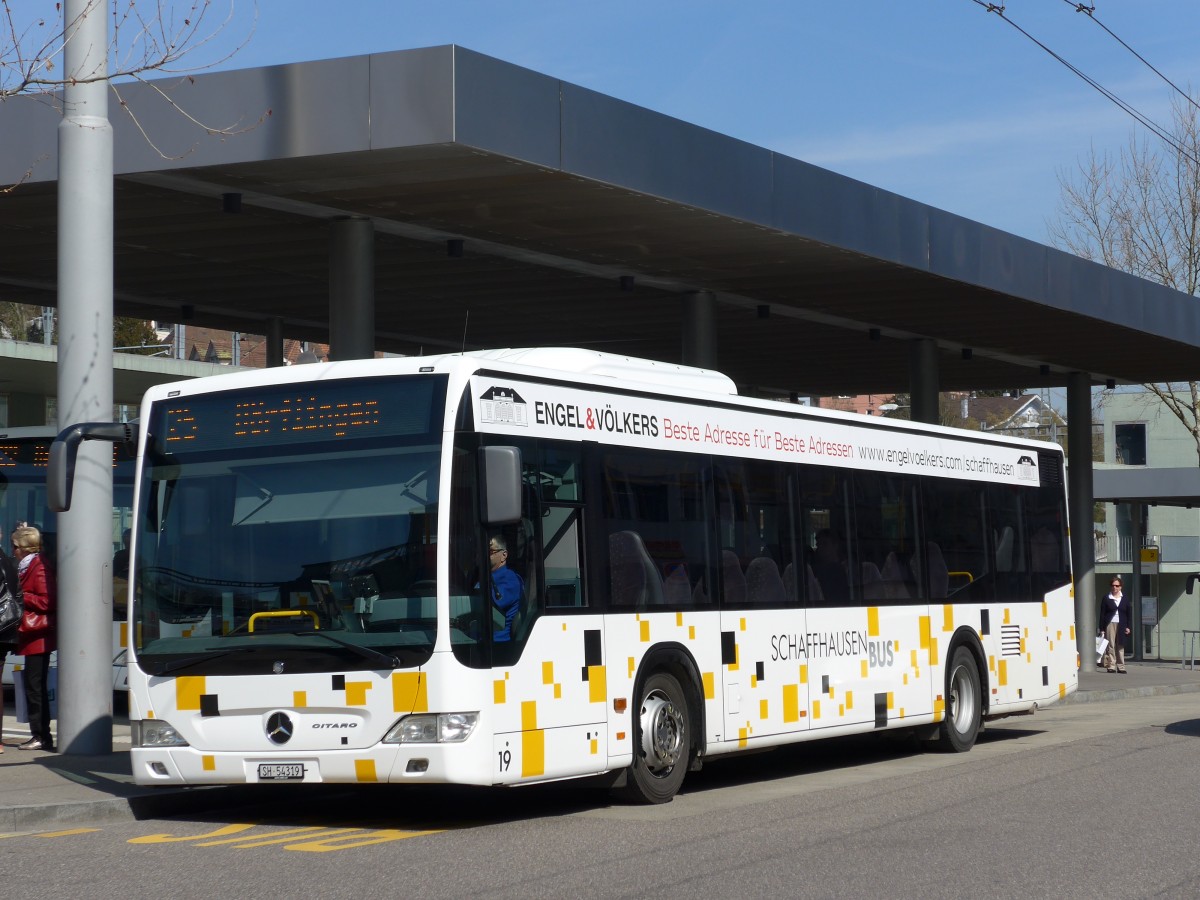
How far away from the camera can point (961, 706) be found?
17.2 m

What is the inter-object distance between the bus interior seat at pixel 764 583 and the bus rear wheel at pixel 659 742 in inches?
50.3

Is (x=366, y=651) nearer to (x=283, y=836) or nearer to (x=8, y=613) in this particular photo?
(x=283, y=836)

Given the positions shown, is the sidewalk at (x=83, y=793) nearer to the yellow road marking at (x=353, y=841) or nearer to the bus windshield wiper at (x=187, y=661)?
the bus windshield wiper at (x=187, y=661)

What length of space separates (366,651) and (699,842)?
7.37 feet

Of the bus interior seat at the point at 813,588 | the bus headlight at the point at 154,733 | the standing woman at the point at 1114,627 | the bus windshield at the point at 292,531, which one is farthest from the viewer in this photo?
the standing woman at the point at 1114,627

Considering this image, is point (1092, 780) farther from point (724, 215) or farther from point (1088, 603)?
point (1088, 603)

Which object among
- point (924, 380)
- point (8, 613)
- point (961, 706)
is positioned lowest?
point (961, 706)

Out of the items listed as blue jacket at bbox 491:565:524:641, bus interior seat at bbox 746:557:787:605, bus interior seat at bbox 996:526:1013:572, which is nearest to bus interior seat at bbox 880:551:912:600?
bus interior seat at bbox 746:557:787:605

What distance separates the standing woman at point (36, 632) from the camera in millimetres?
15047

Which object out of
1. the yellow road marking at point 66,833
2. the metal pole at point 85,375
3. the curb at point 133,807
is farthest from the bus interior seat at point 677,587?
the metal pole at point 85,375

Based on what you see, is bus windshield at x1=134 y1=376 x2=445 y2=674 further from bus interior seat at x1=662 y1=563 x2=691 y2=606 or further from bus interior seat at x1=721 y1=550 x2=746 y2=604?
bus interior seat at x1=721 y1=550 x2=746 y2=604

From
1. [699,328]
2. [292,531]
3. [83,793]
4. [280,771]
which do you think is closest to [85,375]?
[83,793]

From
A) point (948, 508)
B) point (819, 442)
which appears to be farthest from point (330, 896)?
point (948, 508)

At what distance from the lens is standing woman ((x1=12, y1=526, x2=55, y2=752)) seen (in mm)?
15047
